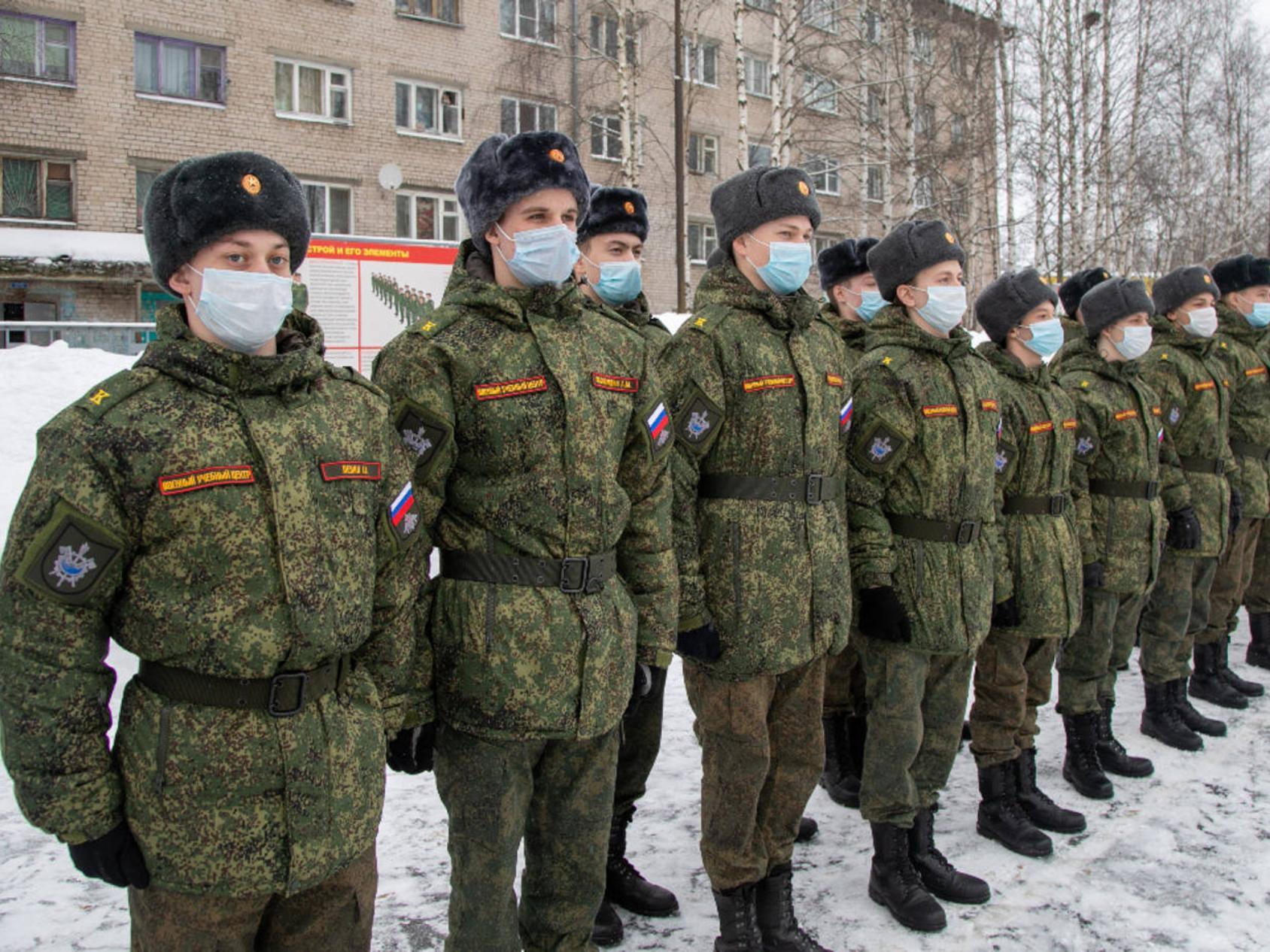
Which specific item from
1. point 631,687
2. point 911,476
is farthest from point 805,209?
point 631,687

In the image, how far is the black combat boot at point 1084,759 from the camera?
4.58 m

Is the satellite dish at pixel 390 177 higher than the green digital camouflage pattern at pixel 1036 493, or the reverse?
the satellite dish at pixel 390 177

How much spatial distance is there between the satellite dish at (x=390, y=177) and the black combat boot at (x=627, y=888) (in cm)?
1856

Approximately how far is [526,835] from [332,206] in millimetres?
21147

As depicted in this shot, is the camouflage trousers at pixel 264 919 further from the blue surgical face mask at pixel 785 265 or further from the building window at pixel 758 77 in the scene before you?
the building window at pixel 758 77

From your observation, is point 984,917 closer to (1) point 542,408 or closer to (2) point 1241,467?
(1) point 542,408

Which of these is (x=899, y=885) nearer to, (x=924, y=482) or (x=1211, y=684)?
(x=924, y=482)

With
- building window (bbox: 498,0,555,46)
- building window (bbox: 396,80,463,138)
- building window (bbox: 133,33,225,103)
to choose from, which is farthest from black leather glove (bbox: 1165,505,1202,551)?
building window (bbox: 498,0,555,46)

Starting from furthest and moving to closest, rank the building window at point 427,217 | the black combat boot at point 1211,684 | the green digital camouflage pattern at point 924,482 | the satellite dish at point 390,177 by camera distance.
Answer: the building window at point 427,217 → the satellite dish at point 390,177 → the black combat boot at point 1211,684 → the green digital camouflage pattern at point 924,482

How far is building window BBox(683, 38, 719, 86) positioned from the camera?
26.2 m

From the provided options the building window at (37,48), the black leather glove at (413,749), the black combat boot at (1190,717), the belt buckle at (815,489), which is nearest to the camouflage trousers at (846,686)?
the belt buckle at (815,489)

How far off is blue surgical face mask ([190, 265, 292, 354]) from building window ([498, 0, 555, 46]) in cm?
2386

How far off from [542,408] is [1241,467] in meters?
5.17

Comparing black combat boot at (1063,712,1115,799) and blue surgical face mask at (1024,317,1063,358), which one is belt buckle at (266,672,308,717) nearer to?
blue surgical face mask at (1024,317,1063,358)
